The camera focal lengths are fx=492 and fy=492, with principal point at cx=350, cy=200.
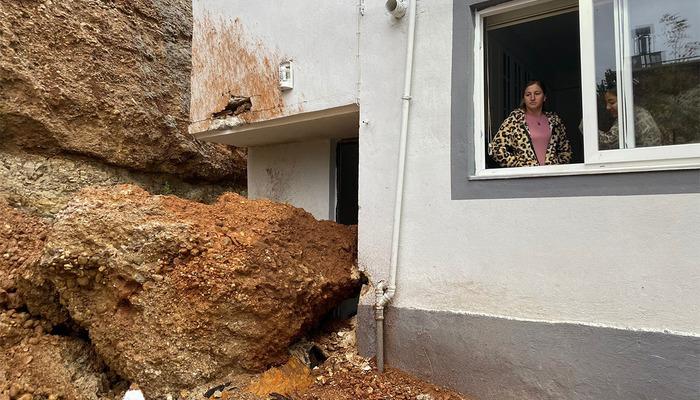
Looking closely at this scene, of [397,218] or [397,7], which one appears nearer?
[397,218]

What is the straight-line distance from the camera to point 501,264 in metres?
3.84

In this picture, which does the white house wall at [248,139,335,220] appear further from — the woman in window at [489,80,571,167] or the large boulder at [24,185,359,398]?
the woman in window at [489,80,571,167]

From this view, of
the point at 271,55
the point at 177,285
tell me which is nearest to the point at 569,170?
the point at 177,285

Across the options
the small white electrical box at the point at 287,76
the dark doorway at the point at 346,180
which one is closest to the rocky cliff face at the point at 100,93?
the dark doorway at the point at 346,180

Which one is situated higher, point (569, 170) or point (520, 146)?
point (520, 146)

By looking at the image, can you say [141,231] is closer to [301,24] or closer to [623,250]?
[301,24]

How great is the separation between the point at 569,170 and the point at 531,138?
2.06ft

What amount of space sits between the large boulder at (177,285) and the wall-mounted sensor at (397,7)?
7.57 ft

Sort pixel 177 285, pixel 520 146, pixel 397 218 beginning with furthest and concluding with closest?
pixel 397 218 → pixel 177 285 → pixel 520 146

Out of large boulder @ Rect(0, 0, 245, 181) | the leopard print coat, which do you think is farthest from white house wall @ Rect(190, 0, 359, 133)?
large boulder @ Rect(0, 0, 245, 181)

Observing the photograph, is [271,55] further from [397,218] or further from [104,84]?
[104,84]

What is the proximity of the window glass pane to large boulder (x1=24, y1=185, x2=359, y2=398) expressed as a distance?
2630 mm

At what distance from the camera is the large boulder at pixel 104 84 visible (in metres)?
7.86

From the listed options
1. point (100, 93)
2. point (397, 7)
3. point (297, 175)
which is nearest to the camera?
point (397, 7)
